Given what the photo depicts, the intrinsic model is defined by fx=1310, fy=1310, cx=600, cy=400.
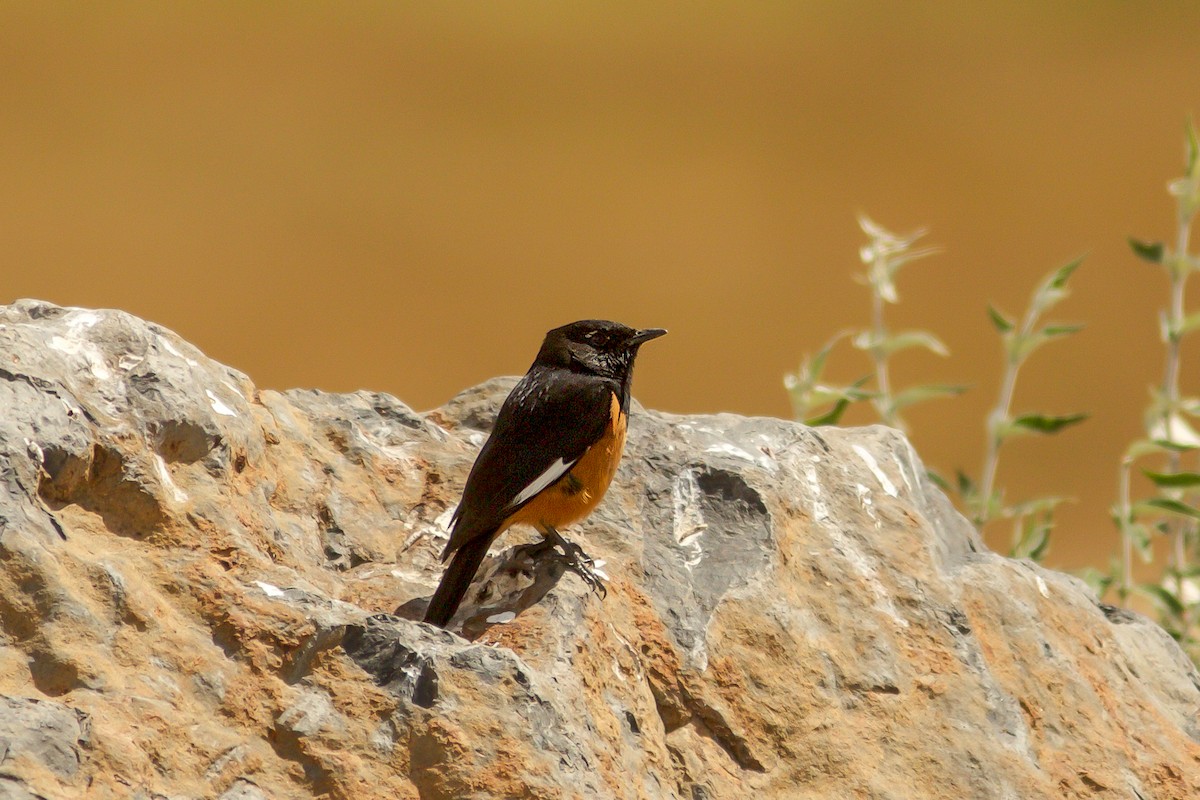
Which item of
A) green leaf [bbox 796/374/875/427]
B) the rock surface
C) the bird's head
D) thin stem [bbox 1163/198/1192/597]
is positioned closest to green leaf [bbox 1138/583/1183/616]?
thin stem [bbox 1163/198/1192/597]

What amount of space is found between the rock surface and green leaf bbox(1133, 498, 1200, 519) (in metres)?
0.58

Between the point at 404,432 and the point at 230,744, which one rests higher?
the point at 404,432

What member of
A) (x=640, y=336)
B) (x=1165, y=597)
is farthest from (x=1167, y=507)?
(x=640, y=336)

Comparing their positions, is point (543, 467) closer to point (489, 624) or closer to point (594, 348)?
point (489, 624)

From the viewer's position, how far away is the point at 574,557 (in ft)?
11.9

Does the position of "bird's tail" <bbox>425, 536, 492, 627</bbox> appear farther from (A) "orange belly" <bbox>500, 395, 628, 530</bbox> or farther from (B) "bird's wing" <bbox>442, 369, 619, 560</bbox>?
(A) "orange belly" <bbox>500, 395, 628, 530</bbox>

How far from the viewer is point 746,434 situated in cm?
433

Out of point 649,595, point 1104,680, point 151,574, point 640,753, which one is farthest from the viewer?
point 1104,680

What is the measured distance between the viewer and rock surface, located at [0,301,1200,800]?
2.80 metres

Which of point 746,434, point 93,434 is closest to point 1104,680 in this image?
→ point 746,434

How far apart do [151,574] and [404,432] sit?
1.37m

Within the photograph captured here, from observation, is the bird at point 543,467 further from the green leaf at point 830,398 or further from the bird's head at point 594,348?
the green leaf at point 830,398

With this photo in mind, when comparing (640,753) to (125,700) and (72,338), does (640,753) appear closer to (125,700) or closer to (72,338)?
(125,700)

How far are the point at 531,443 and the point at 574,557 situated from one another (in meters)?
0.43
